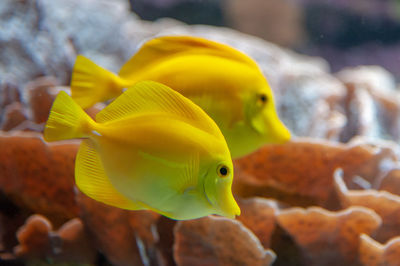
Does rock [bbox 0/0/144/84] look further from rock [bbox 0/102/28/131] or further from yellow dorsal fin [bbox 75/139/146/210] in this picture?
yellow dorsal fin [bbox 75/139/146/210]

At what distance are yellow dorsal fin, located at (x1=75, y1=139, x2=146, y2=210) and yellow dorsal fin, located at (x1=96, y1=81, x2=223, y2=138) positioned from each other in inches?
4.4

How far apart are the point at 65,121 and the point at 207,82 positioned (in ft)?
1.24

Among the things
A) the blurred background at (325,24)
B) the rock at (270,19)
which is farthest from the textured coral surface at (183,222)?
the rock at (270,19)

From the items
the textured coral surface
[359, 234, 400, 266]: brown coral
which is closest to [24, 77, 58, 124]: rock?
the textured coral surface

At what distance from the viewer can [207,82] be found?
915 mm

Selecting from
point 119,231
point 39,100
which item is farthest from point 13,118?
point 119,231

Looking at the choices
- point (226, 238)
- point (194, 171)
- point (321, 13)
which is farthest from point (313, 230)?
point (321, 13)

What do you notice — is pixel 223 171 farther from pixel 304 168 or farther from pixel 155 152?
pixel 304 168

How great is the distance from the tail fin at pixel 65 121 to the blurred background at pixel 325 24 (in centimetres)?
576

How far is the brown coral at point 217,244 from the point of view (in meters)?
1.15

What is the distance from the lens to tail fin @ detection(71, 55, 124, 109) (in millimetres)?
871

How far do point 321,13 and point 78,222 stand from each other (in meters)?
6.38

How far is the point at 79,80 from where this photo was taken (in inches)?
34.8

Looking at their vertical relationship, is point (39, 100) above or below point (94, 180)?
below
